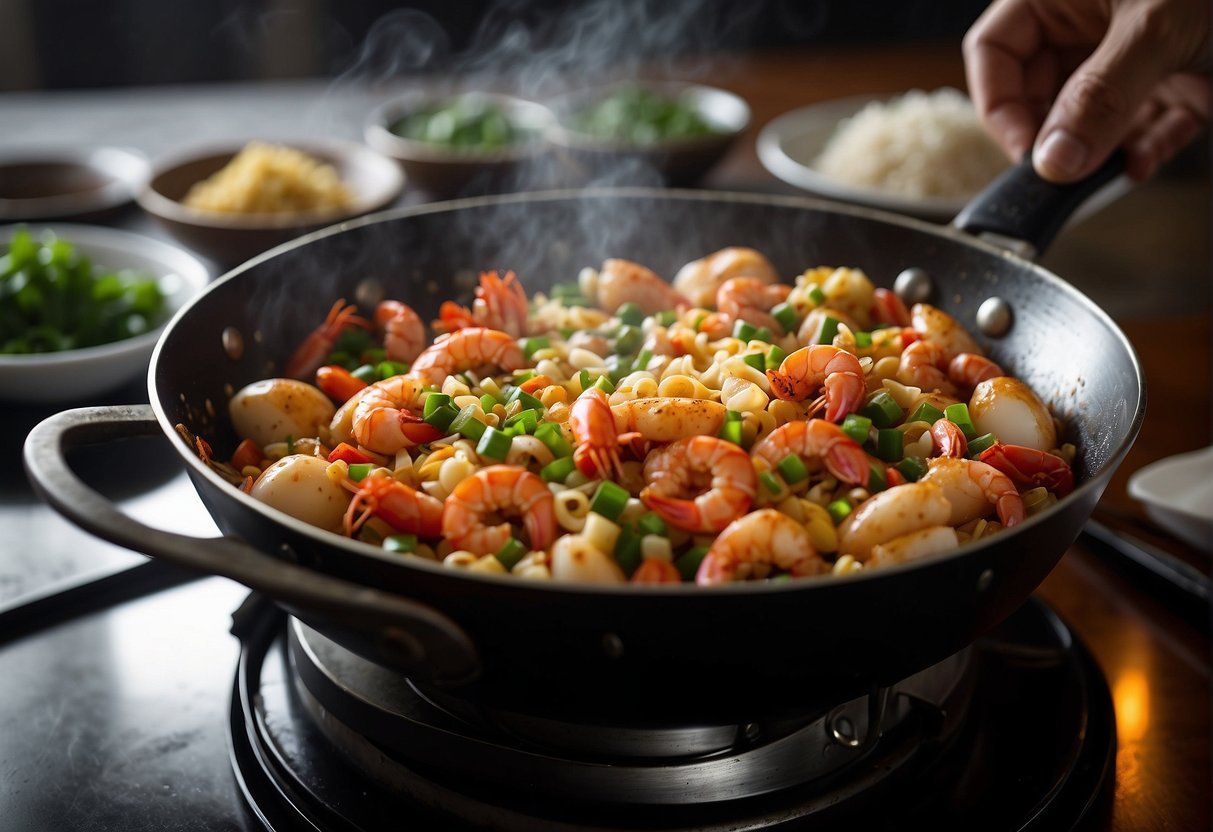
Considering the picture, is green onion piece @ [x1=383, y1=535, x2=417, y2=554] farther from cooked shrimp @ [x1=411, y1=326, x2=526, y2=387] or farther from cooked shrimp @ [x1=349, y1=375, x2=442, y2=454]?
cooked shrimp @ [x1=411, y1=326, x2=526, y2=387]

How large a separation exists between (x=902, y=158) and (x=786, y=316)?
54.7 inches

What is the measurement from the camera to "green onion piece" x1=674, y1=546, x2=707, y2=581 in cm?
109

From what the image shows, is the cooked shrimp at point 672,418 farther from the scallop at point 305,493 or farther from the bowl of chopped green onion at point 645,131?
the bowl of chopped green onion at point 645,131

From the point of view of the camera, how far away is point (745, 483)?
3.71 ft

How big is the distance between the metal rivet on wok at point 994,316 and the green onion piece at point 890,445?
45cm

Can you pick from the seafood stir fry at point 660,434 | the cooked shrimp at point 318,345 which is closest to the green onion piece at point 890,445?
the seafood stir fry at point 660,434

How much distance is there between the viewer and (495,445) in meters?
1.25

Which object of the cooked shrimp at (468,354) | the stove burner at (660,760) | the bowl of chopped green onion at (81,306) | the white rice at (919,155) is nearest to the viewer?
the stove burner at (660,760)

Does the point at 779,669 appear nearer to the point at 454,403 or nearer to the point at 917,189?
the point at 454,403

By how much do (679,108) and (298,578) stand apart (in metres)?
2.60

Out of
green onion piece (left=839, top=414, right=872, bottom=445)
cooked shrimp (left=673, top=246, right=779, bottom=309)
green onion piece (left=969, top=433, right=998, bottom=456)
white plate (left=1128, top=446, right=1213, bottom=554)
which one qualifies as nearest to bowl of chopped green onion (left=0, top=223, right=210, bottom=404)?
cooked shrimp (left=673, top=246, right=779, bottom=309)

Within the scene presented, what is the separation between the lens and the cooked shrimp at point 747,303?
5.34 feet

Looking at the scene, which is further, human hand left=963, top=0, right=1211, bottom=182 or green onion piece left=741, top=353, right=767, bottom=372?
human hand left=963, top=0, right=1211, bottom=182

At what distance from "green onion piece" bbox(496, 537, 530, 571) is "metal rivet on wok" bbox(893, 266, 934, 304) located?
96cm
